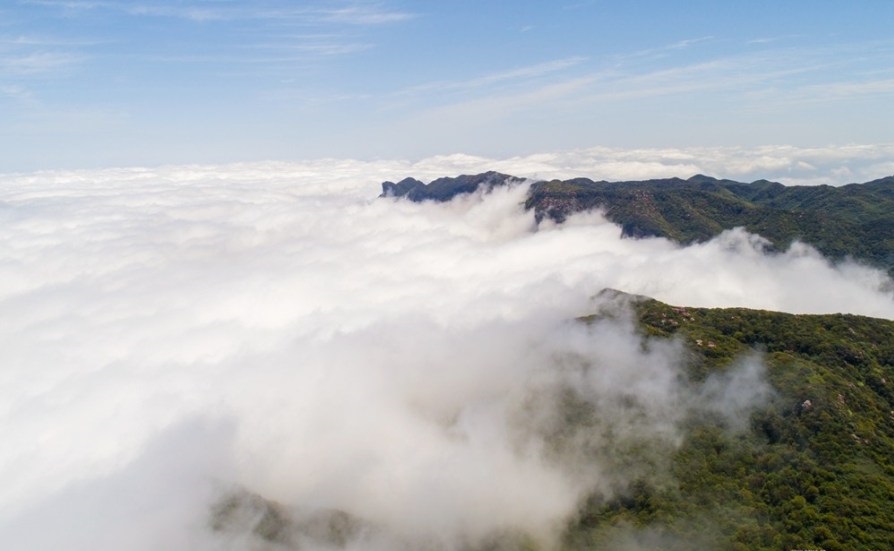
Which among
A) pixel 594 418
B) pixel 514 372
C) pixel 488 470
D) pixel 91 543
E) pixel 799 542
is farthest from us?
pixel 514 372

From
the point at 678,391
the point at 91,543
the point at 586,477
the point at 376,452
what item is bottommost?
the point at 91,543

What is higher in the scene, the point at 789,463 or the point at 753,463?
the point at 789,463

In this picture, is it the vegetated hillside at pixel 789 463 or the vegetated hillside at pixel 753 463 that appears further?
the vegetated hillside at pixel 753 463

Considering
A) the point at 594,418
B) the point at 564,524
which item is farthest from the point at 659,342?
the point at 564,524

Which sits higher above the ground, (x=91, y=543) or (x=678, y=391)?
(x=678, y=391)

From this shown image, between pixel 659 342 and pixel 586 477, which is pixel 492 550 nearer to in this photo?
pixel 586 477

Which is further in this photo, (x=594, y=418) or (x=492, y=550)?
(x=594, y=418)

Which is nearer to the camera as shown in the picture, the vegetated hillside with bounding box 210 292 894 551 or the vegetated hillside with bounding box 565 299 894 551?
the vegetated hillside with bounding box 565 299 894 551

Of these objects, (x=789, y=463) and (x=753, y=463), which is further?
(x=753, y=463)
